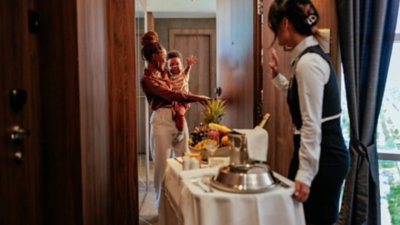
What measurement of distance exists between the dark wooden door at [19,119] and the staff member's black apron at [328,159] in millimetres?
1207

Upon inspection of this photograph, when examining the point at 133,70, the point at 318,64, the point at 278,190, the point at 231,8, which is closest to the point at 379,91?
the point at 318,64

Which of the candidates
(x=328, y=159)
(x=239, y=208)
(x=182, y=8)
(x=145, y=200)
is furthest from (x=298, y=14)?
(x=182, y=8)

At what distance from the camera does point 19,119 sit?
5.29ft

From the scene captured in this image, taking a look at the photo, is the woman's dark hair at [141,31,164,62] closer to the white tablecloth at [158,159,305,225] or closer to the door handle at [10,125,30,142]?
the door handle at [10,125,30,142]

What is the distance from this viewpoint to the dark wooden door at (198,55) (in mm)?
5805

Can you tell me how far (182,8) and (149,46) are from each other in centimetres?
231

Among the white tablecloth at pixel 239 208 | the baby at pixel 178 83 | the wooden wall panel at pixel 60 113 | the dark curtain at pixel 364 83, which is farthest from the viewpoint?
the baby at pixel 178 83

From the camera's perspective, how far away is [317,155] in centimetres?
137

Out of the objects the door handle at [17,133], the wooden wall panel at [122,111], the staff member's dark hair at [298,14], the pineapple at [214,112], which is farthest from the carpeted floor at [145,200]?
the staff member's dark hair at [298,14]

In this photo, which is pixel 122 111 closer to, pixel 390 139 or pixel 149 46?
pixel 149 46

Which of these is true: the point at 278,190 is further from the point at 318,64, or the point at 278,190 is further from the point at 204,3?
the point at 204,3

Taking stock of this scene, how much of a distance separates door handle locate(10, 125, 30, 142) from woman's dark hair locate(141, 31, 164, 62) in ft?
5.45

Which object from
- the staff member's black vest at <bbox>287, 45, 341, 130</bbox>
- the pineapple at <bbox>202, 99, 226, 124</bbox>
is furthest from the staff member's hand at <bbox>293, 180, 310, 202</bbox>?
the pineapple at <bbox>202, 99, 226, 124</bbox>

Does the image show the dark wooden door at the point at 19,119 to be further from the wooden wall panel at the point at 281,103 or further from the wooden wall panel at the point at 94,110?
the wooden wall panel at the point at 281,103
